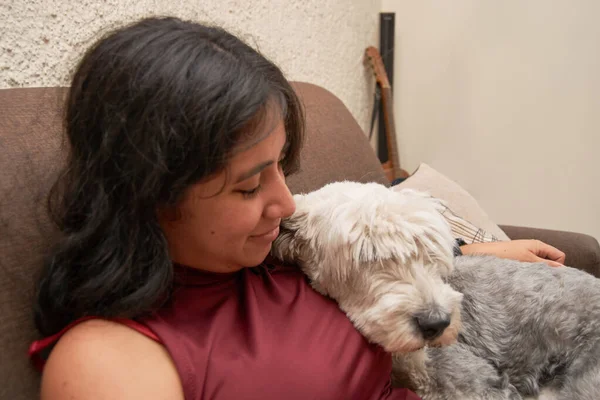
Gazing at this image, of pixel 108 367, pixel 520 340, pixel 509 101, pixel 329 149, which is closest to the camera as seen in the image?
pixel 108 367

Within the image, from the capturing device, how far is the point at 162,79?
27.5 inches

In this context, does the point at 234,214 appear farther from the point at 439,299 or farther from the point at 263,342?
the point at 439,299

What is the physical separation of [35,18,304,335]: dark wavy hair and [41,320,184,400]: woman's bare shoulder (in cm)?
4

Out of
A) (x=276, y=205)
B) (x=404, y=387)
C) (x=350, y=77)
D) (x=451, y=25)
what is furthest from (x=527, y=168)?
(x=276, y=205)

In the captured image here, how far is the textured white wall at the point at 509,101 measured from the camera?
2445mm

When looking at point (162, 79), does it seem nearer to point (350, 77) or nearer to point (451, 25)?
point (350, 77)

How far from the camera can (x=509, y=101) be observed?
2.61 meters

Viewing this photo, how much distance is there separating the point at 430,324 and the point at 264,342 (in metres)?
0.27

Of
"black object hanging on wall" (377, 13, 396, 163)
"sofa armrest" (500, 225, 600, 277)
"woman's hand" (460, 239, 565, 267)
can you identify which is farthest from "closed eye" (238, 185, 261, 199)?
"black object hanging on wall" (377, 13, 396, 163)

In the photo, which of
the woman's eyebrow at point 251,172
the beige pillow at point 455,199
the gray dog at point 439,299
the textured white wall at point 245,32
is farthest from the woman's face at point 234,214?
the beige pillow at point 455,199

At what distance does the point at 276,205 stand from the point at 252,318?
183 mm

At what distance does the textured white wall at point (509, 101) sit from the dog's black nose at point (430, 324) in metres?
2.09

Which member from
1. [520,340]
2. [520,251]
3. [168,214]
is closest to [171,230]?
[168,214]

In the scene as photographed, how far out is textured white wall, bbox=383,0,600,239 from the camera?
245 cm
